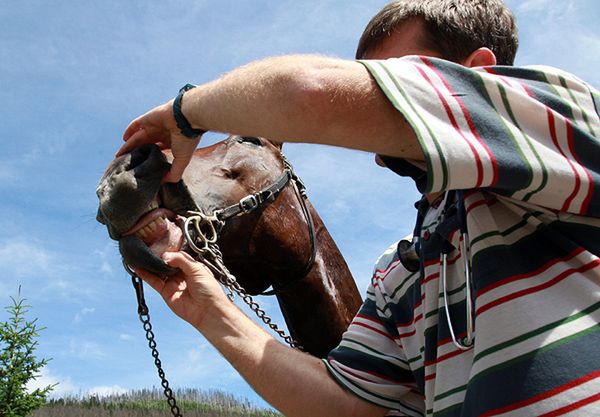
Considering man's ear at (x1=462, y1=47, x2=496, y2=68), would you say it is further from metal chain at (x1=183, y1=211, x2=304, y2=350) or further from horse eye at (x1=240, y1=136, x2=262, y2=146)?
horse eye at (x1=240, y1=136, x2=262, y2=146)

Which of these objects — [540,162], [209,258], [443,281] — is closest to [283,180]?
[209,258]

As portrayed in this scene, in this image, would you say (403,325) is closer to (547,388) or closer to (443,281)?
(443,281)

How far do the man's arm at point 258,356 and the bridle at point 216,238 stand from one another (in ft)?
0.78

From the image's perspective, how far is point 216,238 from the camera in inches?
118

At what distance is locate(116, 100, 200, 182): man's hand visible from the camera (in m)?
2.08

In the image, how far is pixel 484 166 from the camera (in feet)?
5.08

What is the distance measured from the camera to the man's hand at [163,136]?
2082 millimetres

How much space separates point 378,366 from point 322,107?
1050mm

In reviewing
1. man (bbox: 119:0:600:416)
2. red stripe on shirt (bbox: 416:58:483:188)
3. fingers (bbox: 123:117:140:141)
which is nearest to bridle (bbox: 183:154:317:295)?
fingers (bbox: 123:117:140:141)

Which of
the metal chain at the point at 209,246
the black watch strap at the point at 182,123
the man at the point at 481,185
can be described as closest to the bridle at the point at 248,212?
the metal chain at the point at 209,246

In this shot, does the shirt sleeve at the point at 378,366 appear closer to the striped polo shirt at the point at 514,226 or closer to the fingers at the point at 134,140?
the striped polo shirt at the point at 514,226

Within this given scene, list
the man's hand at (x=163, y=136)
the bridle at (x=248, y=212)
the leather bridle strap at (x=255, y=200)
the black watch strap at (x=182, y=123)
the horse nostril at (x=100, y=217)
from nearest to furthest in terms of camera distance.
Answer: the black watch strap at (x=182, y=123) → the man's hand at (x=163, y=136) → the horse nostril at (x=100, y=217) → the bridle at (x=248, y=212) → the leather bridle strap at (x=255, y=200)

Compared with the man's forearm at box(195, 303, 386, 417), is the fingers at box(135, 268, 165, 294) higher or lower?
higher

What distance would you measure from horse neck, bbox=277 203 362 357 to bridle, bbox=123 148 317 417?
59mm
